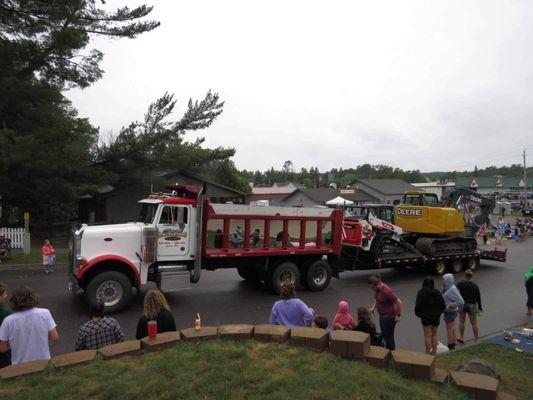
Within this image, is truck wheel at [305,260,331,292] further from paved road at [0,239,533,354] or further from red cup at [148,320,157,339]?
red cup at [148,320,157,339]

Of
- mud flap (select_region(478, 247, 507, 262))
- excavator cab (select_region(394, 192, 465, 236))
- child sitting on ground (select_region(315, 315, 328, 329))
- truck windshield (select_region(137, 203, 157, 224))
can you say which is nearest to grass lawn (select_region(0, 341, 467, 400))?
child sitting on ground (select_region(315, 315, 328, 329))

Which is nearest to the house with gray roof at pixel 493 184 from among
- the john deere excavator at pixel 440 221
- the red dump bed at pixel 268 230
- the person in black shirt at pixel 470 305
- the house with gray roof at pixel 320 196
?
the house with gray roof at pixel 320 196

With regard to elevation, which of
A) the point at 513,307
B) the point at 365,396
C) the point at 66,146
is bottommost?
the point at 513,307

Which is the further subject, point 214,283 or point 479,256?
point 479,256

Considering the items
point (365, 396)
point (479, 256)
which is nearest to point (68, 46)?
point (365, 396)

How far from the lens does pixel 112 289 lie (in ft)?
29.8

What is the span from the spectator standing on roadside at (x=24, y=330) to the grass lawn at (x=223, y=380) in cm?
38

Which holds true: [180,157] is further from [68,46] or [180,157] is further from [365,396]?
[365,396]

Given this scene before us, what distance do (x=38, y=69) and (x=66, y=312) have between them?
41.6 feet

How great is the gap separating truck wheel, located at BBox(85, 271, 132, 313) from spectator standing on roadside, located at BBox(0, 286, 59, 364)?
4.48m

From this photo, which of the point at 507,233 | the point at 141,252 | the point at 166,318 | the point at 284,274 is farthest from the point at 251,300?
the point at 507,233

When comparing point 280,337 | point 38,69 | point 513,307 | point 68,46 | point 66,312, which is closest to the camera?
point 280,337

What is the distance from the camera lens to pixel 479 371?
4.80 m

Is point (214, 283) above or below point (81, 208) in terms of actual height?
below
